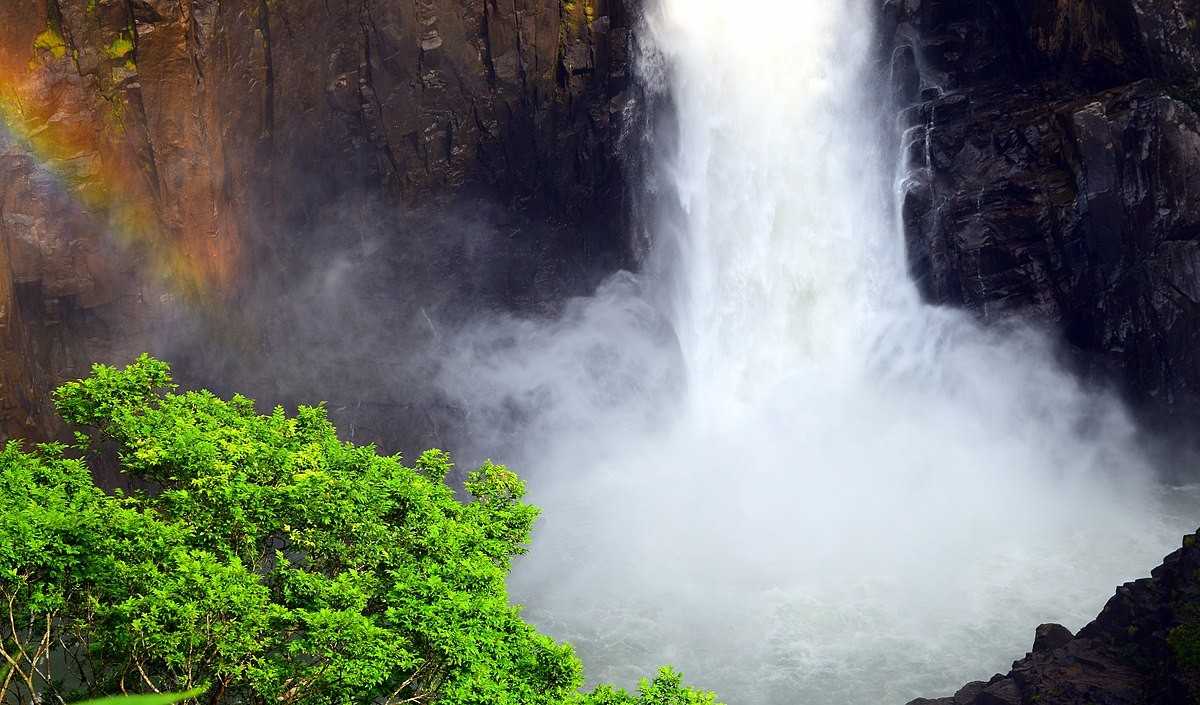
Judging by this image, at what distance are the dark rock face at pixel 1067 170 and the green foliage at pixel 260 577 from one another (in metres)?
27.2

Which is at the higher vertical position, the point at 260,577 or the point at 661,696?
the point at 260,577

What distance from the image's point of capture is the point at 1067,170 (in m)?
39.7

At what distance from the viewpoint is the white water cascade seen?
34531mm

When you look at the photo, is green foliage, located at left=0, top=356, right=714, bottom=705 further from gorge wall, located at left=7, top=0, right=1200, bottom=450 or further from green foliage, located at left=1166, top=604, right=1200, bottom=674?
gorge wall, located at left=7, top=0, right=1200, bottom=450

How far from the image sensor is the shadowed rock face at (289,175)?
121 ft

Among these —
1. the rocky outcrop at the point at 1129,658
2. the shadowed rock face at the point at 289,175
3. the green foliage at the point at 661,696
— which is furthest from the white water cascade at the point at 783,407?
the green foliage at the point at 661,696

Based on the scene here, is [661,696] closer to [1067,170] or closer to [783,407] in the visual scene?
[783,407]

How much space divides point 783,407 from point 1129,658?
19.9m

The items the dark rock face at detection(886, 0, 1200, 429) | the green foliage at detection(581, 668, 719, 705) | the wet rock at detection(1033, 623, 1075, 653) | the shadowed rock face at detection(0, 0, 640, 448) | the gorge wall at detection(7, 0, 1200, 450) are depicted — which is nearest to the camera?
the green foliage at detection(581, 668, 719, 705)

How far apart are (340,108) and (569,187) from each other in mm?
9617

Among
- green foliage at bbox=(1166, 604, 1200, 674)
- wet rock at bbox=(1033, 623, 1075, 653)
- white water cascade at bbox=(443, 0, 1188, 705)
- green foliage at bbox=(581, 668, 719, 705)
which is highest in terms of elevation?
white water cascade at bbox=(443, 0, 1188, 705)

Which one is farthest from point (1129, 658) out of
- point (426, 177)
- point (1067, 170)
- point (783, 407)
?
point (426, 177)

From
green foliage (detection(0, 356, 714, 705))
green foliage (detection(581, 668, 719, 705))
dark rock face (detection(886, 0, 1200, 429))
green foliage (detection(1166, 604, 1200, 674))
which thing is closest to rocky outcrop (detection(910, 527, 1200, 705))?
green foliage (detection(1166, 604, 1200, 674))

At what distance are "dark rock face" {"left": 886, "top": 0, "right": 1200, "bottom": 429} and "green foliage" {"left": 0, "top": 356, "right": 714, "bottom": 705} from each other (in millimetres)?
27231
